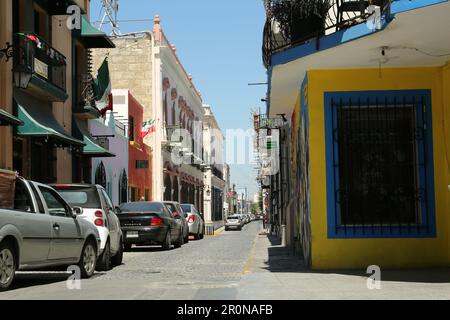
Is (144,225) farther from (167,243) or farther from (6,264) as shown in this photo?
(6,264)

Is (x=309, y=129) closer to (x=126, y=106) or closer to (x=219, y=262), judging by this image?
(x=219, y=262)

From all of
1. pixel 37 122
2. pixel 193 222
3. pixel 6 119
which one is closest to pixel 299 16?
pixel 6 119

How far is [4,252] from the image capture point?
8812mm

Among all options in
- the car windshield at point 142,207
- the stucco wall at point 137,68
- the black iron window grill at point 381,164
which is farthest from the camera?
the stucco wall at point 137,68

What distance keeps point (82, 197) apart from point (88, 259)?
1781mm

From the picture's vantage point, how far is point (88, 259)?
11.7 meters

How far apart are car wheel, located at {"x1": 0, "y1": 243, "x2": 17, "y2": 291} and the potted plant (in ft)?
18.8

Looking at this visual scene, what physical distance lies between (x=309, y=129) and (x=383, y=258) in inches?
98.7

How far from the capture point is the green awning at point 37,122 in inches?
708

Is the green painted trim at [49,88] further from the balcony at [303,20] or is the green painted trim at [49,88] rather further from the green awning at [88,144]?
the balcony at [303,20]

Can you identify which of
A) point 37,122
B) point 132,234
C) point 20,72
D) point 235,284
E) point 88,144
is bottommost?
point 235,284

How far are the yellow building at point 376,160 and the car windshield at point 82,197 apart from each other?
14.2ft
